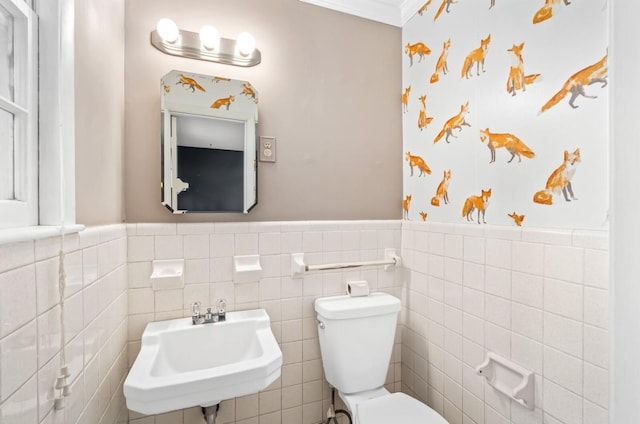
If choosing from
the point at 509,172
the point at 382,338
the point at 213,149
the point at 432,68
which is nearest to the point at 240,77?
the point at 213,149

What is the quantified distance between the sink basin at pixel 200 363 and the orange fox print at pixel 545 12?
151cm

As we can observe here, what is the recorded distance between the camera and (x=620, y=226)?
79 centimetres

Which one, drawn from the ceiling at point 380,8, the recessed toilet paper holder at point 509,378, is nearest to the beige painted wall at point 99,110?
the ceiling at point 380,8

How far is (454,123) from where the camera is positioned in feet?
4.63

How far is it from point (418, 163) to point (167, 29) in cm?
139

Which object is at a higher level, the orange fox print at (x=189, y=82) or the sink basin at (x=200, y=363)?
the orange fox print at (x=189, y=82)

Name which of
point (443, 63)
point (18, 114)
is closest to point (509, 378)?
point (443, 63)

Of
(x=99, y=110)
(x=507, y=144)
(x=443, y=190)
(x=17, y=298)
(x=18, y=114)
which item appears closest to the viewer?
(x=17, y=298)

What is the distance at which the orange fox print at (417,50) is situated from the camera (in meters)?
1.61

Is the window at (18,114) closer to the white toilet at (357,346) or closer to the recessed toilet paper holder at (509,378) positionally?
the white toilet at (357,346)

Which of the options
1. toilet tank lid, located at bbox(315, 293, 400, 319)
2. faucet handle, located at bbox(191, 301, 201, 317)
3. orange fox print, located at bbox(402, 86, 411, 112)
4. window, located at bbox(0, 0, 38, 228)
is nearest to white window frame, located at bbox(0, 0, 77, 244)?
window, located at bbox(0, 0, 38, 228)

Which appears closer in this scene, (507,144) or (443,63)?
(507,144)

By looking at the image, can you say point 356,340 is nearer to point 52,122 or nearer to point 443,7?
point 52,122

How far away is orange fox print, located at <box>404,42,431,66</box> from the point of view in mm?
1613
